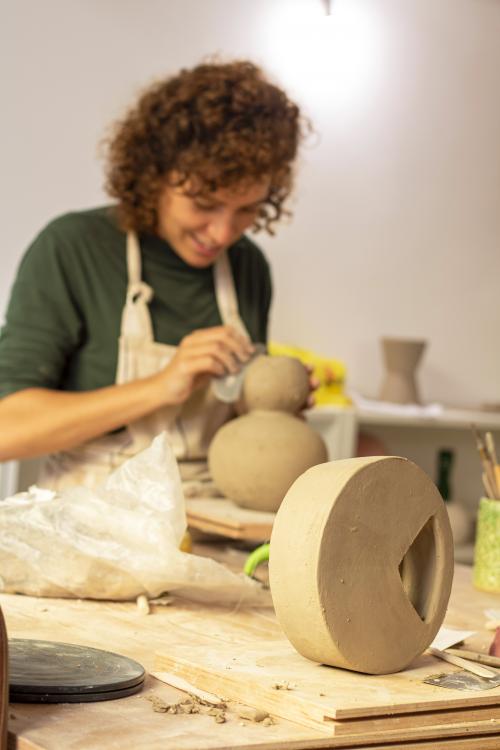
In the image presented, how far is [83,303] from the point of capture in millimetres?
2193

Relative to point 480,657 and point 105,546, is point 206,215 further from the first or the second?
point 480,657

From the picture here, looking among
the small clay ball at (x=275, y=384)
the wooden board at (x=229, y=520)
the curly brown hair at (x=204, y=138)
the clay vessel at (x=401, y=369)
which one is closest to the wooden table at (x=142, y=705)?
the wooden board at (x=229, y=520)

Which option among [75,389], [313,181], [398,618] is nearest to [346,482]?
[398,618]

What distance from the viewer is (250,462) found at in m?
1.86

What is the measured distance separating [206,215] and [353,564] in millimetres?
1246

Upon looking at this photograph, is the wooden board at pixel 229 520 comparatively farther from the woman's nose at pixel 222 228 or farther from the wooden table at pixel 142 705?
the woman's nose at pixel 222 228

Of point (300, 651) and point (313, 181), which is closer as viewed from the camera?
point (300, 651)

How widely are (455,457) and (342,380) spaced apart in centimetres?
92

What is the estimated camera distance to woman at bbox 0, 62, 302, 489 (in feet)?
6.77

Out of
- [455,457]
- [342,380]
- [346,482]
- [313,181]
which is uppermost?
[313,181]

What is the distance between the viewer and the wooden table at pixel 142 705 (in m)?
0.85

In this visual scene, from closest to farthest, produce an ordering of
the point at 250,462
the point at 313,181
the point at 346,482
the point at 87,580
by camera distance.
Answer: the point at 346,482, the point at 87,580, the point at 250,462, the point at 313,181

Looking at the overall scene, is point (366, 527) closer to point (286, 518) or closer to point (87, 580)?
point (286, 518)

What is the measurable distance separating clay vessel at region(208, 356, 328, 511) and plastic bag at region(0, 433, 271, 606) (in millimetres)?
463
